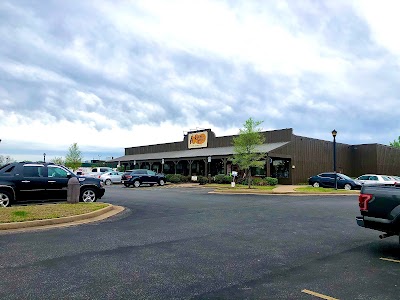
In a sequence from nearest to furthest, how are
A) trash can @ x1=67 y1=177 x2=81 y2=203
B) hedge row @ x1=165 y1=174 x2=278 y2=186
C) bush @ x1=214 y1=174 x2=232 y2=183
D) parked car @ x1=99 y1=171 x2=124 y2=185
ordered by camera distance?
trash can @ x1=67 y1=177 x2=81 y2=203
hedge row @ x1=165 y1=174 x2=278 y2=186
bush @ x1=214 y1=174 x2=232 y2=183
parked car @ x1=99 y1=171 x2=124 y2=185

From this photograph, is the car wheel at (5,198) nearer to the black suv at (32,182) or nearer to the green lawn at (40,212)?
the black suv at (32,182)

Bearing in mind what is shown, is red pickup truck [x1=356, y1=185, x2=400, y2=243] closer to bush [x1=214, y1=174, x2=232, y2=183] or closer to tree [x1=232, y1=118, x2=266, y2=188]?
tree [x1=232, y1=118, x2=266, y2=188]

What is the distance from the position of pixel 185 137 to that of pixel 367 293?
43.2 meters

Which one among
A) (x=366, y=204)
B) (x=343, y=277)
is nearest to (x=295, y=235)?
(x=366, y=204)

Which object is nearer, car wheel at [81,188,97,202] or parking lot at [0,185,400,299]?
parking lot at [0,185,400,299]

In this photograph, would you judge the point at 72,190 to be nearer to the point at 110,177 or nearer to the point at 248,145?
the point at 248,145

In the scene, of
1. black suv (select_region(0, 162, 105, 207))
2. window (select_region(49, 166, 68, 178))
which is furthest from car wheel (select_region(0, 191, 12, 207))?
window (select_region(49, 166, 68, 178))

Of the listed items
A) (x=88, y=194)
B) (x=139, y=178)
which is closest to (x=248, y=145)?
(x=139, y=178)

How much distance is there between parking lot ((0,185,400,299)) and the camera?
4.48 metres

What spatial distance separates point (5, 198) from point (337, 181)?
25287mm

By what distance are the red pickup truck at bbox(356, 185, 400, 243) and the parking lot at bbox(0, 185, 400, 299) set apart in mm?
608

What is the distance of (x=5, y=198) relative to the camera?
40.6ft

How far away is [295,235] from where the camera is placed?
27.4 feet

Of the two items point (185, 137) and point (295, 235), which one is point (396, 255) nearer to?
point (295, 235)
